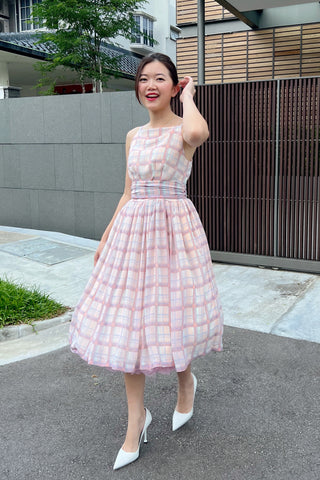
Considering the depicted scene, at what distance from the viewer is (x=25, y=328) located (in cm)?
471

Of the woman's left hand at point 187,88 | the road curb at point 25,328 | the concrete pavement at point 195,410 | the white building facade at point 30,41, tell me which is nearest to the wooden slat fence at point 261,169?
the concrete pavement at point 195,410

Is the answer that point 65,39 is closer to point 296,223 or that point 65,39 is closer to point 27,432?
point 296,223

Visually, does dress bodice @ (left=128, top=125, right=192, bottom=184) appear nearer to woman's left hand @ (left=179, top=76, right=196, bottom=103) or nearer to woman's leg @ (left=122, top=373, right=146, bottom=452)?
woman's left hand @ (left=179, top=76, right=196, bottom=103)

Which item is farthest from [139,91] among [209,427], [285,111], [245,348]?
[285,111]

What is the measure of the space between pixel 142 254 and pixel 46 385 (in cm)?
163

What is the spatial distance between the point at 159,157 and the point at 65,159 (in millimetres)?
6230

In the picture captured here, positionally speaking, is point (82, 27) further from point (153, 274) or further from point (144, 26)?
point (144, 26)

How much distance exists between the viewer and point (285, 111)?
6438mm

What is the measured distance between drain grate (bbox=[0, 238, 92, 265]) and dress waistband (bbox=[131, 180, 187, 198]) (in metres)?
4.46

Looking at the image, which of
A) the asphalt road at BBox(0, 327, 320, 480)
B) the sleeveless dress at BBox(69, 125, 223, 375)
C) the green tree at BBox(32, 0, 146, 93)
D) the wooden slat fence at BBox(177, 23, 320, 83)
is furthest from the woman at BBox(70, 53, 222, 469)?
the green tree at BBox(32, 0, 146, 93)

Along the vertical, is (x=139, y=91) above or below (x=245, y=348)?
above

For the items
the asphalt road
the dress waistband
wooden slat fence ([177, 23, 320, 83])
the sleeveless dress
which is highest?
wooden slat fence ([177, 23, 320, 83])

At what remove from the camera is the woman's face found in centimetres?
270

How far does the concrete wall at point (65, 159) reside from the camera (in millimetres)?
8023
